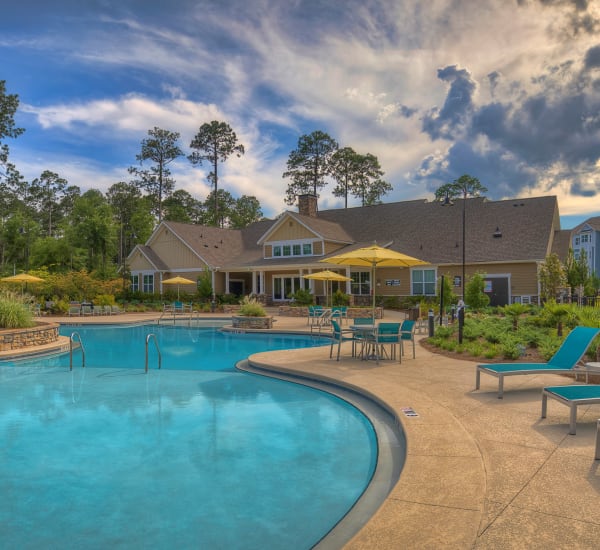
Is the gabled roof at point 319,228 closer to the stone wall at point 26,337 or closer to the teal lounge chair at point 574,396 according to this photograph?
the stone wall at point 26,337

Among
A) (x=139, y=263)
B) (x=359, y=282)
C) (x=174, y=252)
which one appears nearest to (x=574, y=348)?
(x=359, y=282)

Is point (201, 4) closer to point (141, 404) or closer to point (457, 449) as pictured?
point (141, 404)

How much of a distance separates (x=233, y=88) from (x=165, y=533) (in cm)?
2105

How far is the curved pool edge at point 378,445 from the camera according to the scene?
12.9 ft

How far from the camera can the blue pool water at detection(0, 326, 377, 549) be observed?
4191mm

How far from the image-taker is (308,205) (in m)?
37.8

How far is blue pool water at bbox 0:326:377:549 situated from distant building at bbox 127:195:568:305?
1940 centimetres

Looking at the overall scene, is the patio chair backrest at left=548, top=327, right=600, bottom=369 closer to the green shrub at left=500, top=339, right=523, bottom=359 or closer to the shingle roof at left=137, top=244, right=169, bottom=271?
the green shrub at left=500, top=339, right=523, bottom=359

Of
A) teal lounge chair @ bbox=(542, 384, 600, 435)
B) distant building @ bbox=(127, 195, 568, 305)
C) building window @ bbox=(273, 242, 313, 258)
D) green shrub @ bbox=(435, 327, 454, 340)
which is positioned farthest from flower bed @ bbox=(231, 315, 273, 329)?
teal lounge chair @ bbox=(542, 384, 600, 435)

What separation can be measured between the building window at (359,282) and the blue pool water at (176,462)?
21533mm

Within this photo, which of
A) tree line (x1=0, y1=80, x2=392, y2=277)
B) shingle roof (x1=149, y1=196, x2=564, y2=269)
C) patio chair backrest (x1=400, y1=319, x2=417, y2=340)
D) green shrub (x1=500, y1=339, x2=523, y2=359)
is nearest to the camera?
green shrub (x1=500, y1=339, x2=523, y2=359)

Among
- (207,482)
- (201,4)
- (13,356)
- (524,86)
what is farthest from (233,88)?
(207,482)

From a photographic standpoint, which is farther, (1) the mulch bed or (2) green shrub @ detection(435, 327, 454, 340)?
(2) green shrub @ detection(435, 327, 454, 340)

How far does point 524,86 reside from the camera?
63.7 feet
